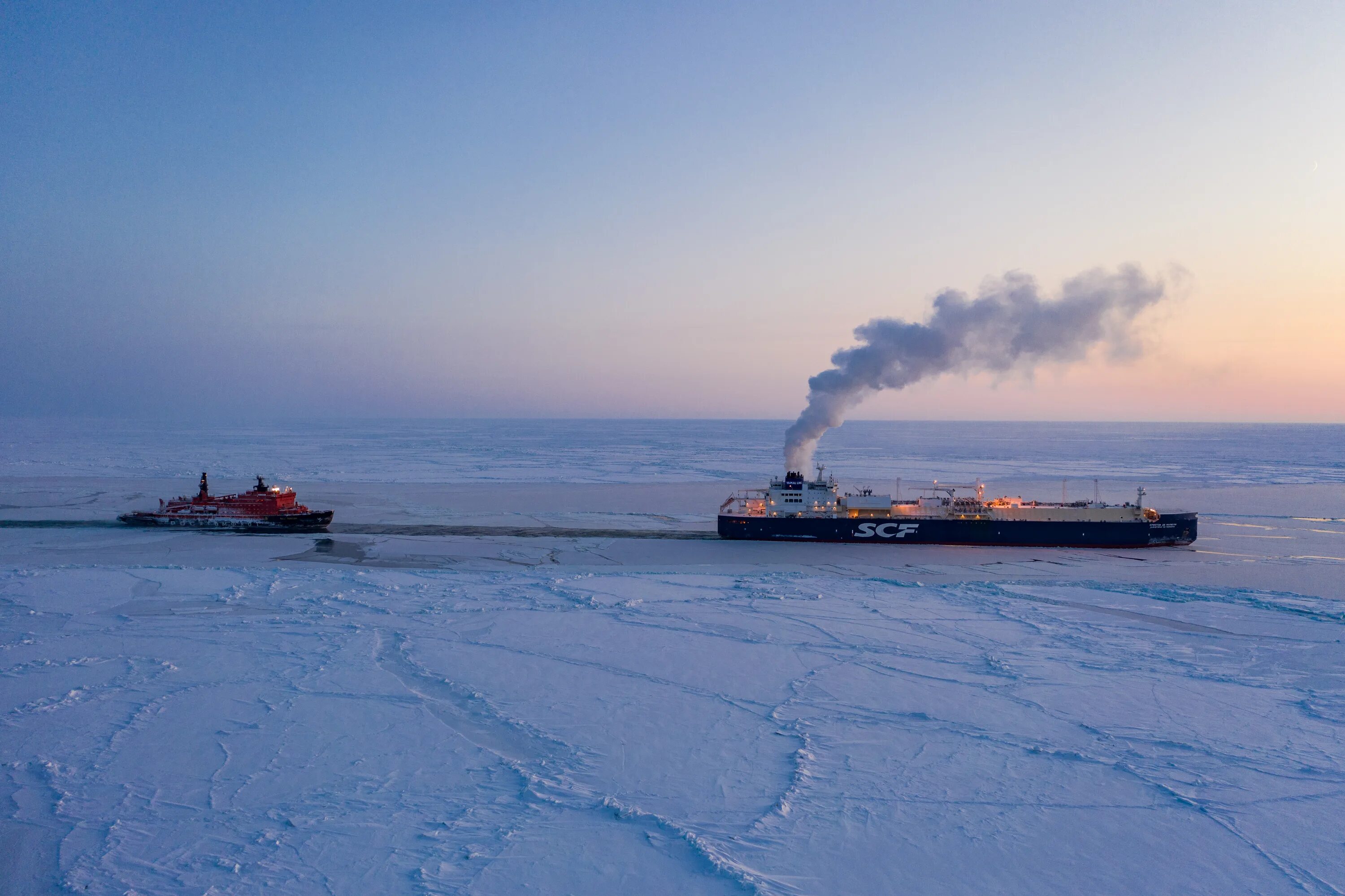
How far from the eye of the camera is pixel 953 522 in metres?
30.6

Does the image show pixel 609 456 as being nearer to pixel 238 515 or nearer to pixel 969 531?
pixel 238 515

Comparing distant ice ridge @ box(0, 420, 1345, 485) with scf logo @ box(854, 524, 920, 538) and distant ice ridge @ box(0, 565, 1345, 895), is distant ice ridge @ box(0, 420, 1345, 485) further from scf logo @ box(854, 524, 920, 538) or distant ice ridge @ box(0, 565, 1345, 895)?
distant ice ridge @ box(0, 565, 1345, 895)

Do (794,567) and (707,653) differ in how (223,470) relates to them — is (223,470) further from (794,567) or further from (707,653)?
(707,653)

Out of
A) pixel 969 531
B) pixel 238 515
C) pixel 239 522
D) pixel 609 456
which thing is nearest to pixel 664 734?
pixel 969 531

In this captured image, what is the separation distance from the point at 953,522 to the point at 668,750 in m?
23.3

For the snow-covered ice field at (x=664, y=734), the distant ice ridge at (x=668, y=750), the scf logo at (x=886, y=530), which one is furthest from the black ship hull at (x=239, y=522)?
the scf logo at (x=886, y=530)

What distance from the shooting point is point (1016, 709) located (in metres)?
11.8

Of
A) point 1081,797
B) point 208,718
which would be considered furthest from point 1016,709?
point 208,718

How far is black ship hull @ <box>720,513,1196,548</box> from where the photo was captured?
97.3ft

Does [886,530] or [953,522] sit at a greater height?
[953,522]

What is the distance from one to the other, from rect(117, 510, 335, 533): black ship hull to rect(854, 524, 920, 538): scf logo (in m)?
23.3

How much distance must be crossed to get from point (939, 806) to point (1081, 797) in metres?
1.84

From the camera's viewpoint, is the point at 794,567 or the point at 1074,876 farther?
the point at 794,567

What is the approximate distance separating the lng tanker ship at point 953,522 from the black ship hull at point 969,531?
3 centimetres
